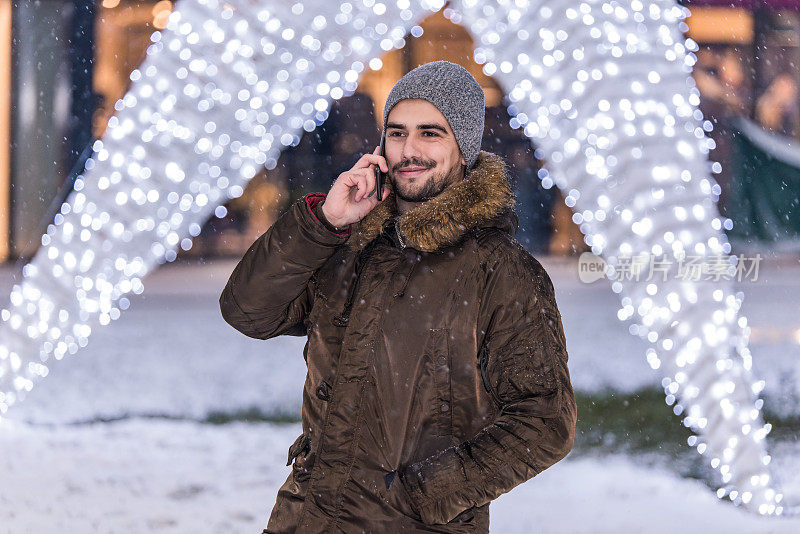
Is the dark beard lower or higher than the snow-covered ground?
higher

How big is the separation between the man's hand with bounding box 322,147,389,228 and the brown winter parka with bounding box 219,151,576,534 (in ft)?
0.09

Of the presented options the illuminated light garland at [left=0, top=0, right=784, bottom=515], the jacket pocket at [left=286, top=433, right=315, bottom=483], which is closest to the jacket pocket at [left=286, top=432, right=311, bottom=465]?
the jacket pocket at [left=286, top=433, right=315, bottom=483]

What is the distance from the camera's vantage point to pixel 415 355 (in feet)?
4.51

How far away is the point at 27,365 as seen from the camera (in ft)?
10.2

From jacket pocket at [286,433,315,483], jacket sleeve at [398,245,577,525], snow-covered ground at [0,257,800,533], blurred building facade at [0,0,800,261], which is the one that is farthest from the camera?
blurred building facade at [0,0,800,261]

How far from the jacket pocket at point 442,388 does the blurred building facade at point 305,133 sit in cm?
348

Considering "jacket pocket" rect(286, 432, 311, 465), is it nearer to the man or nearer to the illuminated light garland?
the man

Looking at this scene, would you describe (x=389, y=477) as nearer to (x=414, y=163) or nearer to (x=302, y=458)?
(x=302, y=458)

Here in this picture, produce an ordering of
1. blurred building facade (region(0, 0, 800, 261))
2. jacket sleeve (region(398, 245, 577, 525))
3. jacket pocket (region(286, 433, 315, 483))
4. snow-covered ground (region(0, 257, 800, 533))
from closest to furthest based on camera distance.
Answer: jacket sleeve (region(398, 245, 577, 525))
jacket pocket (region(286, 433, 315, 483))
snow-covered ground (region(0, 257, 800, 533))
blurred building facade (region(0, 0, 800, 261))

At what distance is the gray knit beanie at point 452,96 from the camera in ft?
4.97

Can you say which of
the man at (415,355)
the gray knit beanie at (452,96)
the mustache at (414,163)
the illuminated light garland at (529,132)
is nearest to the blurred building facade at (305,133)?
the illuminated light garland at (529,132)

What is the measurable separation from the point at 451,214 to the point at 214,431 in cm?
250

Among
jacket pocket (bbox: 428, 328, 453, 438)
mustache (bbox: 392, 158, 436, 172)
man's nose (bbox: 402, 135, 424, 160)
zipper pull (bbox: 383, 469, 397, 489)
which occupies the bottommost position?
zipper pull (bbox: 383, 469, 397, 489)

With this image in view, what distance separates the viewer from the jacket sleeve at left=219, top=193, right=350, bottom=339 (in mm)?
1424
